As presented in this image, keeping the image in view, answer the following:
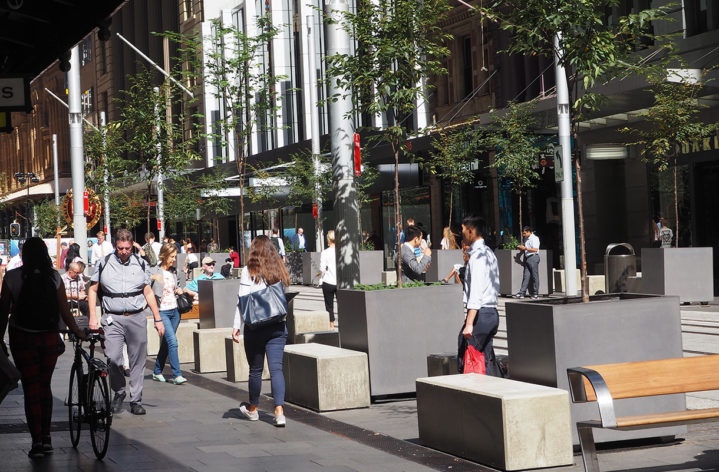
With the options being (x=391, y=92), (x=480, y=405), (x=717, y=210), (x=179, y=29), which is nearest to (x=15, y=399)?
(x=391, y=92)

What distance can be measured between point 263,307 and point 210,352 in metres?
4.64

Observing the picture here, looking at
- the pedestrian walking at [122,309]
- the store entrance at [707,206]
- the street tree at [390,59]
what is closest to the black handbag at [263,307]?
the pedestrian walking at [122,309]

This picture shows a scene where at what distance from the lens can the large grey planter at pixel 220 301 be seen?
52.8 ft

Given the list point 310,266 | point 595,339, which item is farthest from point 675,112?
point 595,339

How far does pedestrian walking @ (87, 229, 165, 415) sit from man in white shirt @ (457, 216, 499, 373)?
3.37 meters

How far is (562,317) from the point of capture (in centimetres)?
824

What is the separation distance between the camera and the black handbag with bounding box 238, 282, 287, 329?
10336 mm

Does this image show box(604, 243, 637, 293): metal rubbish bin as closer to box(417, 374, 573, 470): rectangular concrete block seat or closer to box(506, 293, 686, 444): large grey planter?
box(506, 293, 686, 444): large grey planter

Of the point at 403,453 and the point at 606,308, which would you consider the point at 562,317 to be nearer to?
the point at 606,308

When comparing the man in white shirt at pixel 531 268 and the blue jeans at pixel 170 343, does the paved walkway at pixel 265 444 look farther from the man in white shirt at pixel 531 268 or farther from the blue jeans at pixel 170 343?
the man in white shirt at pixel 531 268

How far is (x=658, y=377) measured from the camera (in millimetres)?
6824

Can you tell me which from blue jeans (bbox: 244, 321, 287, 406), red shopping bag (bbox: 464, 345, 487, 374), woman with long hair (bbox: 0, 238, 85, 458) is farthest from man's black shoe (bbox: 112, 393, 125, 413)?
red shopping bag (bbox: 464, 345, 487, 374)

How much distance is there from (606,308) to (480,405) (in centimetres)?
124

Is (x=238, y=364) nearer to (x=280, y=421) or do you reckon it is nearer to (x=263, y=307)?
(x=263, y=307)
